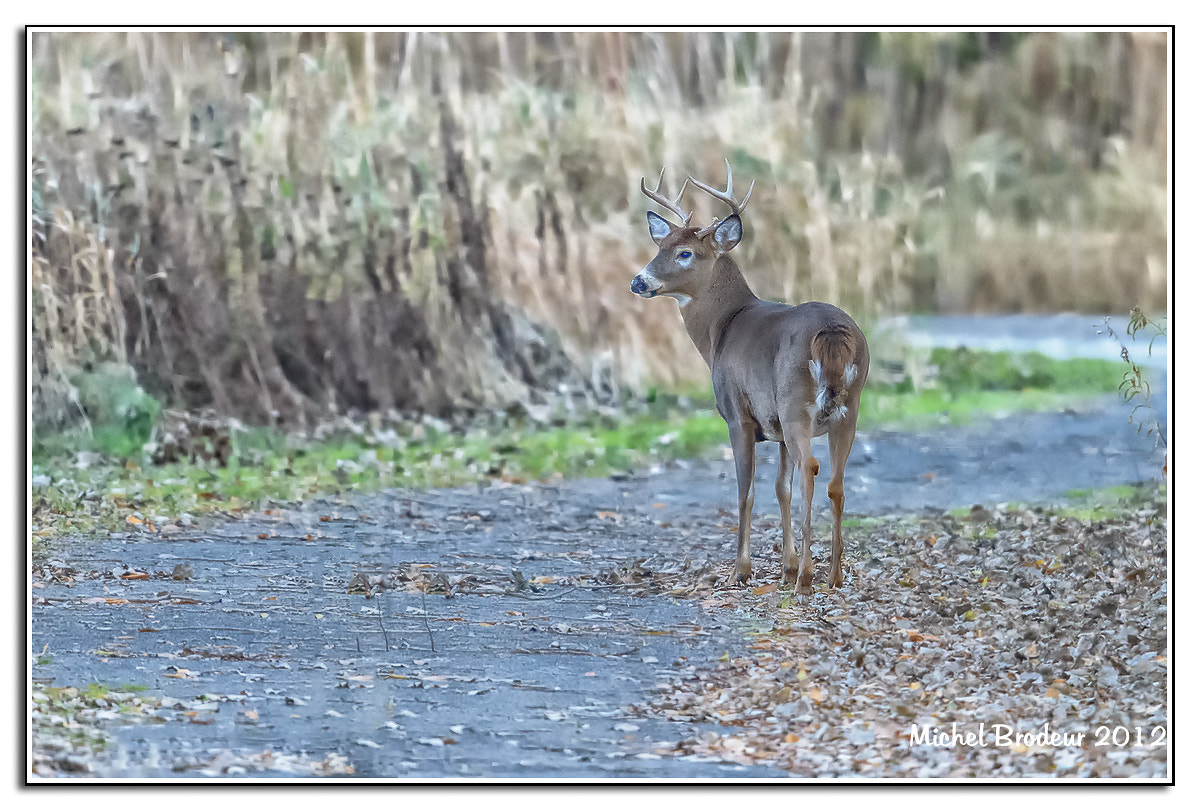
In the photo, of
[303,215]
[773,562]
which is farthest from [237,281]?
[773,562]

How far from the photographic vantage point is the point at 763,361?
6.71 metres

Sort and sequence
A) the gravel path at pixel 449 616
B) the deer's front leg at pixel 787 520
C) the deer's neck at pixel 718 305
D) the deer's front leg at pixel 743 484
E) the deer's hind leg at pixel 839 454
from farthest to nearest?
→ the deer's neck at pixel 718 305
the deer's front leg at pixel 743 484
the deer's front leg at pixel 787 520
the deer's hind leg at pixel 839 454
the gravel path at pixel 449 616

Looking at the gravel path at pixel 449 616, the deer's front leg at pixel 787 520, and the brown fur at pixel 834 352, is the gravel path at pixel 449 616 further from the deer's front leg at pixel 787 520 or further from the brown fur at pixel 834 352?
the brown fur at pixel 834 352

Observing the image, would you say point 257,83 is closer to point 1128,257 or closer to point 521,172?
point 521,172

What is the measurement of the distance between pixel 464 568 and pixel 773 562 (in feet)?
4.50

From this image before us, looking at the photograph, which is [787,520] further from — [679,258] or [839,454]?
[679,258]

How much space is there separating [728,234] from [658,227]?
13.4 inches

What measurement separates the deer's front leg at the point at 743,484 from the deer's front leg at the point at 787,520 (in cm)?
14

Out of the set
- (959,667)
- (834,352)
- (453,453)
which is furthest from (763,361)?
(453,453)

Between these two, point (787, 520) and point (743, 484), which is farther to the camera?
point (743, 484)

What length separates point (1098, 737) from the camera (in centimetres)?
585

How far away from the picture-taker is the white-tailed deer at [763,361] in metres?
6.44

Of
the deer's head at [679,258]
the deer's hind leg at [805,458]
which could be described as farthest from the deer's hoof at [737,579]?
the deer's head at [679,258]

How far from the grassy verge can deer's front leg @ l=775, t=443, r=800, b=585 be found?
0.73 meters
